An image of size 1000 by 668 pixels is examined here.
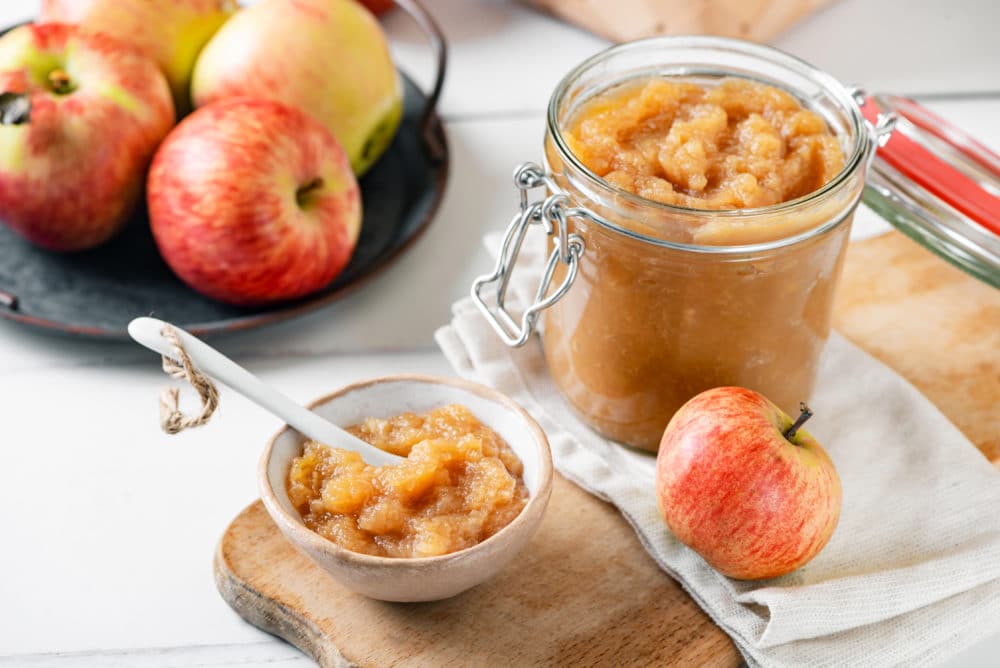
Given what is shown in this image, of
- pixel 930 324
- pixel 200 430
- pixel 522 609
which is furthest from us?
pixel 930 324

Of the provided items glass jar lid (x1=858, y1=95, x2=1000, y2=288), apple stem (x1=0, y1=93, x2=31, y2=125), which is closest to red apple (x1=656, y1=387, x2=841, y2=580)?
glass jar lid (x1=858, y1=95, x2=1000, y2=288)

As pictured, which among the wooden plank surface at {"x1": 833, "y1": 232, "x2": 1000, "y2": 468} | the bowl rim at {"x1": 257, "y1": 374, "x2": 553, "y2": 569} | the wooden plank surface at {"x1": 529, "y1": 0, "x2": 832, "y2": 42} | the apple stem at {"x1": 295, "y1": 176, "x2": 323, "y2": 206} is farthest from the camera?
the wooden plank surface at {"x1": 529, "y1": 0, "x2": 832, "y2": 42}

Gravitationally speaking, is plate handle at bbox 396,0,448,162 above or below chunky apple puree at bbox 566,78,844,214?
below

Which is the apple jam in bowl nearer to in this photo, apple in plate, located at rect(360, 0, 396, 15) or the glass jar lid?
the glass jar lid

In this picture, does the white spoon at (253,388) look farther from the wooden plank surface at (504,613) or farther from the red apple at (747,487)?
Result: the red apple at (747,487)

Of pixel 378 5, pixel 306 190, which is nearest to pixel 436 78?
pixel 306 190

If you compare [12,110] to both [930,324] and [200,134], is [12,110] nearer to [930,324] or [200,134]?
[200,134]

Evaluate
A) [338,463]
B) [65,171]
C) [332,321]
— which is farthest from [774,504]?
[65,171]
